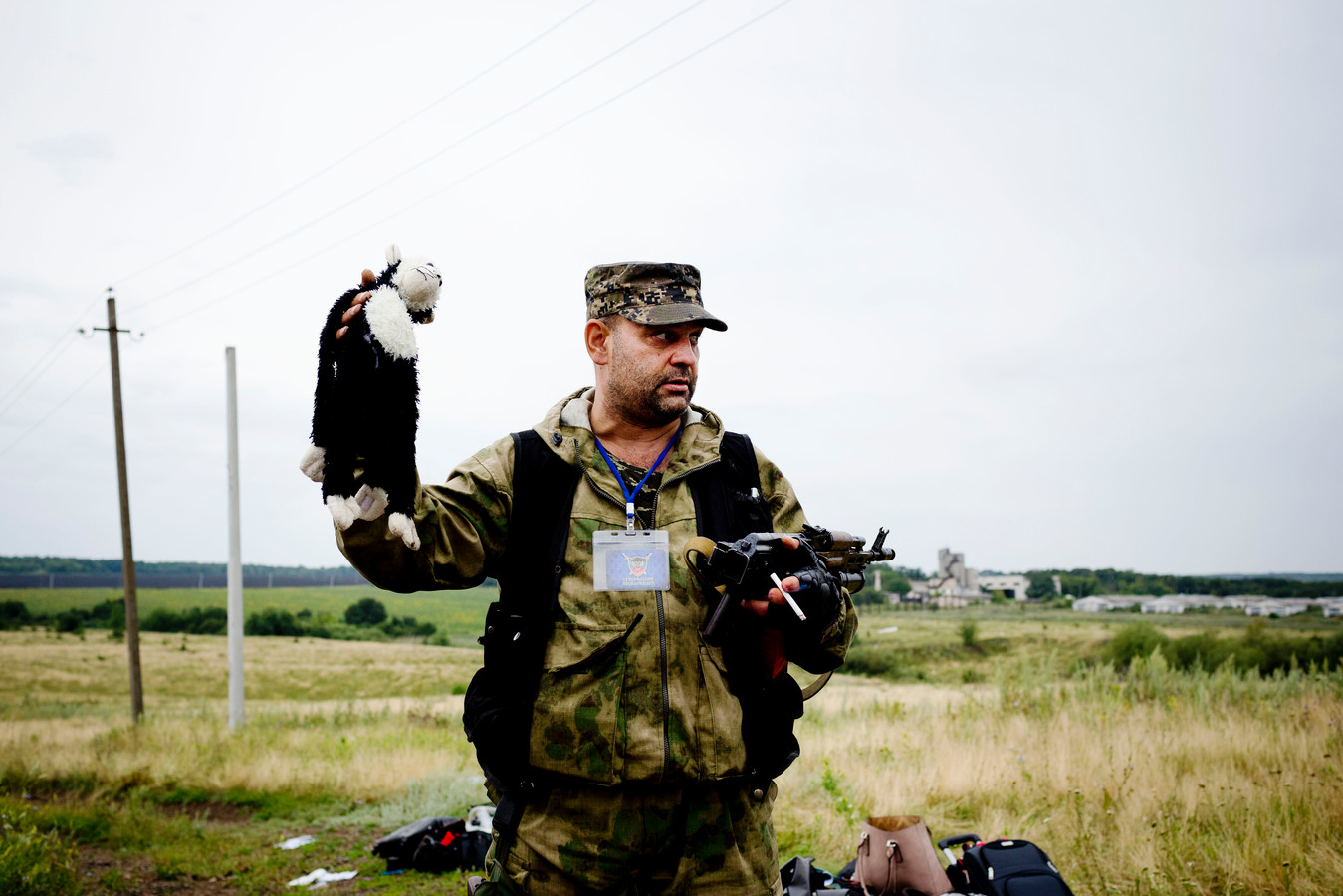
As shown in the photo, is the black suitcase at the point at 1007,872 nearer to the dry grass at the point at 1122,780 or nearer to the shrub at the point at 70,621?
the dry grass at the point at 1122,780

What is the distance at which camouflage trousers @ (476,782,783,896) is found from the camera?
223cm

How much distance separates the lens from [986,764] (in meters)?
6.65

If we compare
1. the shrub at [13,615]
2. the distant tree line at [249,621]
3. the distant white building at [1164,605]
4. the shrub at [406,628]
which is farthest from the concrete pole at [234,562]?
the shrub at [13,615]

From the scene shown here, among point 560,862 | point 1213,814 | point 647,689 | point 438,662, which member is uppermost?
point 647,689

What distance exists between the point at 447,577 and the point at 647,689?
628 millimetres

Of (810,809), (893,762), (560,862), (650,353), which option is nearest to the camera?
(560,862)

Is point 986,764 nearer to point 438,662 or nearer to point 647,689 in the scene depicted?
point 647,689

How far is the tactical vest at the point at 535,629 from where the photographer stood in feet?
7.59

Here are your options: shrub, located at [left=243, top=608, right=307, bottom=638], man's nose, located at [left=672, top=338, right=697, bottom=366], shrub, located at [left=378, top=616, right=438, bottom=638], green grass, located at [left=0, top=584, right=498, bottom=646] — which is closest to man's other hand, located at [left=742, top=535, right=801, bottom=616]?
man's nose, located at [left=672, top=338, right=697, bottom=366]

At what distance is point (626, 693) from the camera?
2264 millimetres

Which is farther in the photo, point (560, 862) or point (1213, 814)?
point (1213, 814)

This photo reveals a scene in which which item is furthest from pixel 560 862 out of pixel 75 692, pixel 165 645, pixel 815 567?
pixel 165 645

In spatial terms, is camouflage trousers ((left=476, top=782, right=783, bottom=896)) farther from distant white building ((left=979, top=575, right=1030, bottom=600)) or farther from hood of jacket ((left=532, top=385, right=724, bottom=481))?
distant white building ((left=979, top=575, right=1030, bottom=600))

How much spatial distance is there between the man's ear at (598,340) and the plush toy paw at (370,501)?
99cm
